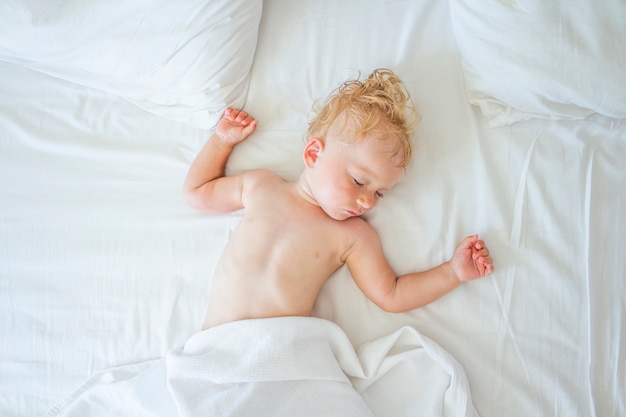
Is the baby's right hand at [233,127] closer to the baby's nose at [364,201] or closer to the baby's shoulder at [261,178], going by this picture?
the baby's shoulder at [261,178]

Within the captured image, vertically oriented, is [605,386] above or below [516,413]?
above

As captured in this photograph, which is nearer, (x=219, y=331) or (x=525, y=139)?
(x=219, y=331)

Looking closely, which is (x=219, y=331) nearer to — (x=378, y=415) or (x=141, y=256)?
(x=141, y=256)

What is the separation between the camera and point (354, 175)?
1344 mm

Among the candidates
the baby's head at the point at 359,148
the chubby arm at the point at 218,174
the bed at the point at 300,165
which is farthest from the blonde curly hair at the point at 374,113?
the chubby arm at the point at 218,174

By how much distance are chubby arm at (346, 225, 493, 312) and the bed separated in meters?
0.05

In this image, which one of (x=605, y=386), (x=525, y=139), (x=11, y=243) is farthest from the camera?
(x=11, y=243)

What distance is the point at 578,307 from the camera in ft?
4.50

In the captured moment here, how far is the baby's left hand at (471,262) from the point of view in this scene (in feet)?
4.49

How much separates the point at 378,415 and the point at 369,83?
89cm

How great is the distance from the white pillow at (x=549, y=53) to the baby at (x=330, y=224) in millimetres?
248

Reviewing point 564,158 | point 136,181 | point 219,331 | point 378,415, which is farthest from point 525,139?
point 136,181

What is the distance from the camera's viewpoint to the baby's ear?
4.58 ft

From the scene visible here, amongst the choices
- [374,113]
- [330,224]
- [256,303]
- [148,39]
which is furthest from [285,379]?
[148,39]
